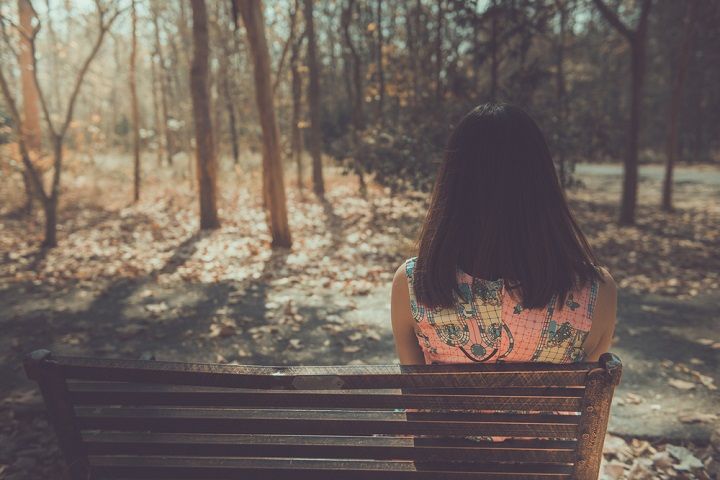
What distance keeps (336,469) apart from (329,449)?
69 mm

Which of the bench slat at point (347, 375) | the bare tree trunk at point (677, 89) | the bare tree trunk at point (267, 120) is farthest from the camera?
the bare tree trunk at point (677, 89)

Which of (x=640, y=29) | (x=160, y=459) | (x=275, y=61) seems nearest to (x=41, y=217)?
(x=160, y=459)

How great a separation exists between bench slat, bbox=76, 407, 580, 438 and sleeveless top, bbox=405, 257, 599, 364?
20 cm

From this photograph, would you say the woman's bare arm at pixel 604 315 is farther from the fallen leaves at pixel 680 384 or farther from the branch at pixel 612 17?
the branch at pixel 612 17

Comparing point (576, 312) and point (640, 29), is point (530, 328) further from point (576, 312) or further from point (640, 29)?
point (640, 29)

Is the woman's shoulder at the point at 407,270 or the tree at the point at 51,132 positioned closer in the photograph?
the woman's shoulder at the point at 407,270

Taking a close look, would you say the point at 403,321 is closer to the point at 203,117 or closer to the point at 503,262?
the point at 503,262

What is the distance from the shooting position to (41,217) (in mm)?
11242

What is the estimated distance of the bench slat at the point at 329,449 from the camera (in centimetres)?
150

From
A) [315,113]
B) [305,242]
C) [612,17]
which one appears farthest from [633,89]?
[315,113]

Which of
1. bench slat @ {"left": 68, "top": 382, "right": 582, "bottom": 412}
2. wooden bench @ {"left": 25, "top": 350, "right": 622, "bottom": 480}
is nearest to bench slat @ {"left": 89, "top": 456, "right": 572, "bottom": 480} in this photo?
wooden bench @ {"left": 25, "top": 350, "right": 622, "bottom": 480}

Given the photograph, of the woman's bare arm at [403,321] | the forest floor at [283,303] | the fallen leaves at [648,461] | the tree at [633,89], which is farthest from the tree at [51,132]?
the tree at [633,89]

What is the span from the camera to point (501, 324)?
1.53 meters

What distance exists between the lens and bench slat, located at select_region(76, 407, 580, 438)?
1452mm
